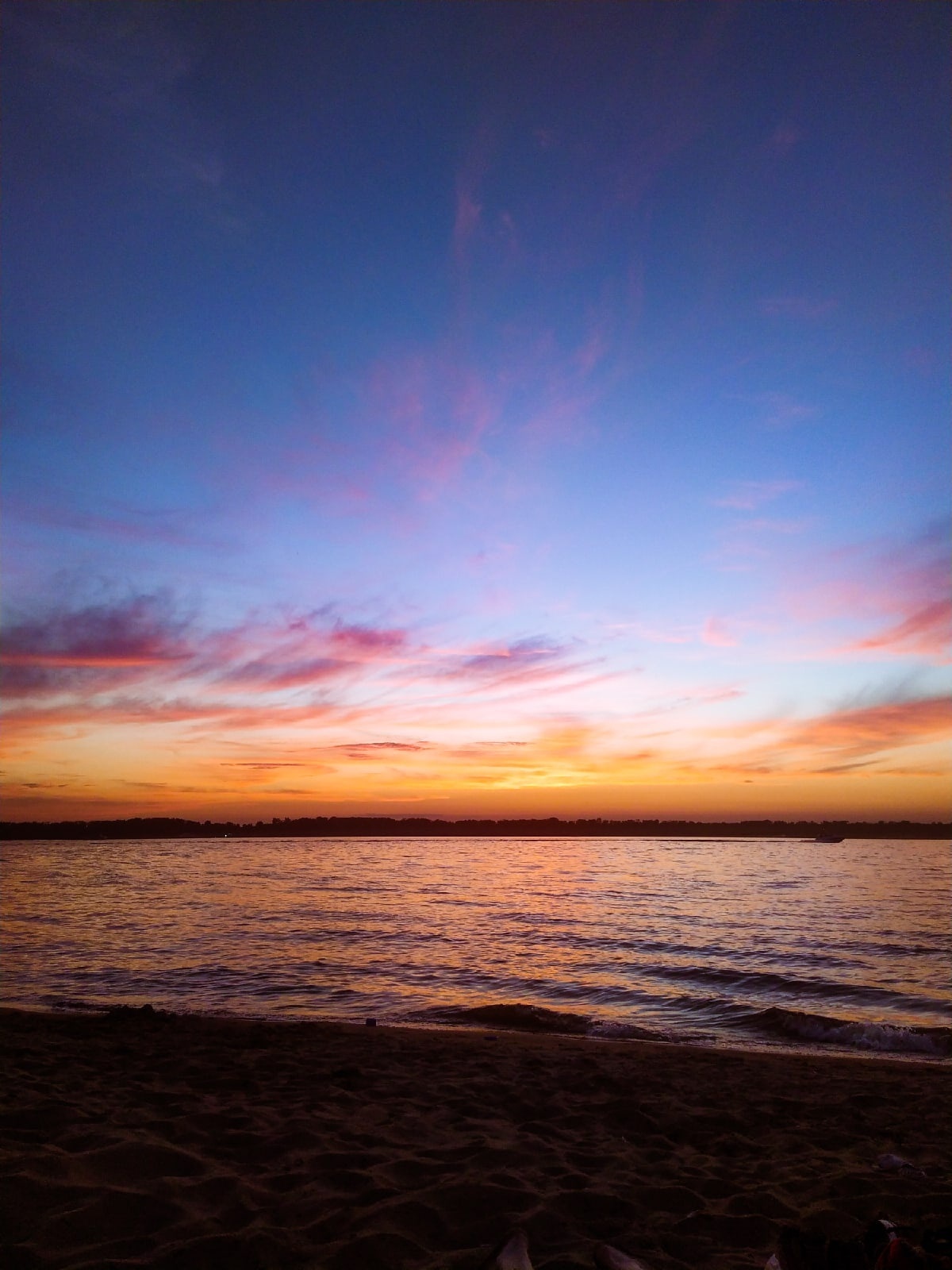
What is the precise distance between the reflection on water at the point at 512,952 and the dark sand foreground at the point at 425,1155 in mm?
5032

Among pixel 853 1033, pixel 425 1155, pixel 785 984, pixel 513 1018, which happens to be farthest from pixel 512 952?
pixel 425 1155

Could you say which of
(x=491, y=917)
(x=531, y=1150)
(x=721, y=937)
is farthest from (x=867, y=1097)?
(x=491, y=917)

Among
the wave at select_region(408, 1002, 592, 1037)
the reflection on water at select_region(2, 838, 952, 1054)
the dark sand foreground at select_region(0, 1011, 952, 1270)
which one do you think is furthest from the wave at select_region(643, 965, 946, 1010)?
the dark sand foreground at select_region(0, 1011, 952, 1270)

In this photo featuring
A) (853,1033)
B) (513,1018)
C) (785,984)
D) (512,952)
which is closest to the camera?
(853,1033)

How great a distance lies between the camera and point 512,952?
21672 mm

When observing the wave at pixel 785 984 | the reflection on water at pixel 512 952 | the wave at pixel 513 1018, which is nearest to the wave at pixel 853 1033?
the reflection on water at pixel 512 952

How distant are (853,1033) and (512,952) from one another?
10503 millimetres

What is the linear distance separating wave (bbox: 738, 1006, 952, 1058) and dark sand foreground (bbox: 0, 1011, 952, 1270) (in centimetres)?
340

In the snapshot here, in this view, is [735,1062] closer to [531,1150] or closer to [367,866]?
[531,1150]

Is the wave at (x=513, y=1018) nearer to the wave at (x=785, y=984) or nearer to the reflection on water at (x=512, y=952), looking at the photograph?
the reflection on water at (x=512, y=952)

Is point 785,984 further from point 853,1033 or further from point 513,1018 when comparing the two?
point 513,1018

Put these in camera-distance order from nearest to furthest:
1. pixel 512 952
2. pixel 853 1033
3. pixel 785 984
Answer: pixel 853 1033 < pixel 785 984 < pixel 512 952

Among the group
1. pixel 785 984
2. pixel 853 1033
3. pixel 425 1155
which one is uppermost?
pixel 425 1155

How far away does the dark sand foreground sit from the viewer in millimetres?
4344
